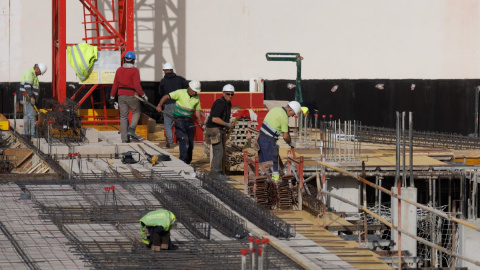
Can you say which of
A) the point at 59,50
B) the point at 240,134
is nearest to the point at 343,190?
the point at 240,134

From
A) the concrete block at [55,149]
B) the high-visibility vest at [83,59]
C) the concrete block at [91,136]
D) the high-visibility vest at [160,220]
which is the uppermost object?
the high-visibility vest at [83,59]

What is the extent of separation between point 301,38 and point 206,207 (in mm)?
14427

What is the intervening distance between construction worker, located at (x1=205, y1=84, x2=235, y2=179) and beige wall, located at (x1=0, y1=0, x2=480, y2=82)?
10315 mm

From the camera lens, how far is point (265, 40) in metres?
30.7

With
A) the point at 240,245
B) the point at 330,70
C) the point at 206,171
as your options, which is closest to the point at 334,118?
the point at 330,70

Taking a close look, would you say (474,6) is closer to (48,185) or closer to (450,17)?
(450,17)

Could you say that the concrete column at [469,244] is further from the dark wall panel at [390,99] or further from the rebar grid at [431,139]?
the dark wall panel at [390,99]

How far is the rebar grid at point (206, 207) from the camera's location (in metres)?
15.6

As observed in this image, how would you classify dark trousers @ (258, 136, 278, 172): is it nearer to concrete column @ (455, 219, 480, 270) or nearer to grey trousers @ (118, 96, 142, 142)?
concrete column @ (455, 219, 480, 270)

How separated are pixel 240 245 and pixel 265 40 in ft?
54.4

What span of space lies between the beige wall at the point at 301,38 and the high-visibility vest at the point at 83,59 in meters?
3.44

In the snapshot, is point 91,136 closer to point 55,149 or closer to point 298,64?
point 55,149

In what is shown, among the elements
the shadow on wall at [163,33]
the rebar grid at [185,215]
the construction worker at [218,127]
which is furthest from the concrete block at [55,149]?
the shadow on wall at [163,33]

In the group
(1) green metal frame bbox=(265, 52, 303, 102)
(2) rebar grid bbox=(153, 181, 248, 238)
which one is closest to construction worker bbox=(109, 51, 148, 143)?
(2) rebar grid bbox=(153, 181, 248, 238)
